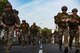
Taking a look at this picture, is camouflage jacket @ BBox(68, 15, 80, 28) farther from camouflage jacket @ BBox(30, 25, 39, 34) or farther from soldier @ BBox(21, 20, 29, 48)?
camouflage jacket @ BBox(30, 25, 39, 34)

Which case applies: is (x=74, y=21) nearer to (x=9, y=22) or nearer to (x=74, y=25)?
(x=74, y=25)

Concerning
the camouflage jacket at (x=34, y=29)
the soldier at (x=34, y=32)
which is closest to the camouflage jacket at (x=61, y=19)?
the soldier at (x=34, y=32)

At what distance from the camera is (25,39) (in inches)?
1194

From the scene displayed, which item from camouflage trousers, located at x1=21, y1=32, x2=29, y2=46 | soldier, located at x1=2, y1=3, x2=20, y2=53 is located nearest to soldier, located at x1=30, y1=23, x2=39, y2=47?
camouflage trousers, located at x1=21, y1=32, x2=29, y2=46

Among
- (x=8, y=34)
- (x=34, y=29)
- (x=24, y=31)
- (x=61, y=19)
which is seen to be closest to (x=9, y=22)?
(x=8, y=34)

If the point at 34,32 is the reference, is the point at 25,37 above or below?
below

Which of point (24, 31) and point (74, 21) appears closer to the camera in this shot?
point (74, 21)

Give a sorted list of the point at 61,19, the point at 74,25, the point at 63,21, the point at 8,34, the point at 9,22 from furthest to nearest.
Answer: the point at 61,19 < the point at 74,25 < the point at 63,21 < the point at 9,22 < the point at 8,34

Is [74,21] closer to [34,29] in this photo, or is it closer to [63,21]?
[63,21]

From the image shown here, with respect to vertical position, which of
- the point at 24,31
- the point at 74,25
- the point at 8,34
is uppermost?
the point at 24,31

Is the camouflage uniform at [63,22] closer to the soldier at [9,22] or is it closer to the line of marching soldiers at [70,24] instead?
the line of marching soldiers at [70,24]

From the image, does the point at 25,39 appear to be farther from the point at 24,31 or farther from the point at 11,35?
the point at 11,35

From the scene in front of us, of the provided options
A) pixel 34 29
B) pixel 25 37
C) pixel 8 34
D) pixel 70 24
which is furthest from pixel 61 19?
pixel 34 29

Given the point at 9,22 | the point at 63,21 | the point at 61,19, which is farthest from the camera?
the point at 61,19
